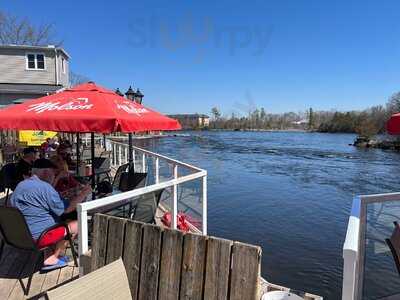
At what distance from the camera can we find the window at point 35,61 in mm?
24953

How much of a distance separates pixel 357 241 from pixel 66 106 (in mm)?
3056

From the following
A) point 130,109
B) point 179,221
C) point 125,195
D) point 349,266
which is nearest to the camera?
point 349,266

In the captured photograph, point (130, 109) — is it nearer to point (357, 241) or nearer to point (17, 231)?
point (17, 231)

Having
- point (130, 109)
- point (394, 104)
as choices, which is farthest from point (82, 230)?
point (394, 104)

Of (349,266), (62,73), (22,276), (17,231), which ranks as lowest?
(22,276)

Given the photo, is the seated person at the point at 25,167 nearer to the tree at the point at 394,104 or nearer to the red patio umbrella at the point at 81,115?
the red patio umbrella at the point at 81,115

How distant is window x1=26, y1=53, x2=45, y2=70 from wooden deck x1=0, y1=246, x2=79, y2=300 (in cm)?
2344

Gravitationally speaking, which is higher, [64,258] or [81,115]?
[81,115]

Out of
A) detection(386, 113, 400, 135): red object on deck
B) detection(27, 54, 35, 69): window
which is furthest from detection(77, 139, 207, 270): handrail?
detection(27, 54, 35, 69): window

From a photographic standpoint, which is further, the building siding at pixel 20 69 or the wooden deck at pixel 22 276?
the building siding at pixel 20 69

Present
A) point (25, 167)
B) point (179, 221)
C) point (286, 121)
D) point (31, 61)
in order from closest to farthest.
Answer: point (179, 221) → point (25, 167) → point (31, 61) → point (286, 121)

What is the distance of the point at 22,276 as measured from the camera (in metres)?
3.68

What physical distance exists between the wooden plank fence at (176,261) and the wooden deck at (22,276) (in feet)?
3.54

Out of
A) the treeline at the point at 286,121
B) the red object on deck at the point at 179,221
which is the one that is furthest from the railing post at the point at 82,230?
the treeline at the point at 286,121
